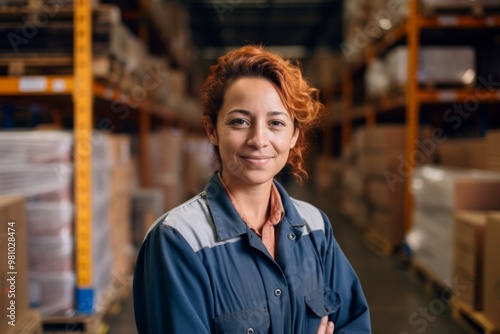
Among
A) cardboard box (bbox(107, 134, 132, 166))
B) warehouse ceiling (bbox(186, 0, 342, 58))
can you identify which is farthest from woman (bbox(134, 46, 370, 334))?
warehouse ceiling (bbox(186, 0, 342, 58))

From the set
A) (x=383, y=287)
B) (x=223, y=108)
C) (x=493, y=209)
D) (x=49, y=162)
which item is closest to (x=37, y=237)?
(x=49, y=162)

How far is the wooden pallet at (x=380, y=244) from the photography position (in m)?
5.79

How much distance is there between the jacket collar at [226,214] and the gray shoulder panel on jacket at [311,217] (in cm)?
4

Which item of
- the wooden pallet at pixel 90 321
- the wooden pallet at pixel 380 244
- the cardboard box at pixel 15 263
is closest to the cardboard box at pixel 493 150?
the wooden pallet at pixel 380 244

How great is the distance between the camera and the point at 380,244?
619cm

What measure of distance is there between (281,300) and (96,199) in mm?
2411

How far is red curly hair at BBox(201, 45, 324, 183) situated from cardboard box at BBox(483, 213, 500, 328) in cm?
188

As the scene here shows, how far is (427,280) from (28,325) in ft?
11.3

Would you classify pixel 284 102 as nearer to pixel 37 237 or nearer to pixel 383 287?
pixel 37 237

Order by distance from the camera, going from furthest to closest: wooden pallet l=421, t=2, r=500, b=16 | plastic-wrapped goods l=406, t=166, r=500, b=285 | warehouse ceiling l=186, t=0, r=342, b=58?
warehouse ceiling l=186, t=0, r=342, b=58 < wooden pallet l=421, t=2, r=500, b=16 < plastic-wrapped goods l=406, t=166, r=500, b=285

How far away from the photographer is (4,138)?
315 centimetres

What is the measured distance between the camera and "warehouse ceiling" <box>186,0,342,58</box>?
43.2 feet

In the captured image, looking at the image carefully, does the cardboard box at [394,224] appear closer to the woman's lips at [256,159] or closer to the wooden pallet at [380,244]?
the wooden pallet at [380,244]

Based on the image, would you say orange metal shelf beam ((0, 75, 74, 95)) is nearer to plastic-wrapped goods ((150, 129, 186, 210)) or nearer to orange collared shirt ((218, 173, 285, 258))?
orange collared shirt ((218, 173, 285, 258))
